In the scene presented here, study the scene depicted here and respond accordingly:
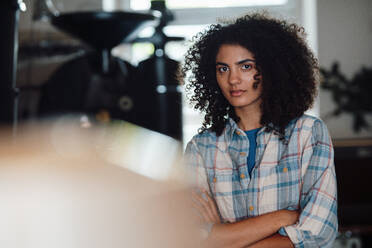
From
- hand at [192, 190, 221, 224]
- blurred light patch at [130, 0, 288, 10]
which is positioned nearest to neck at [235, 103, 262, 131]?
hand at [192, 190, 221, 224]

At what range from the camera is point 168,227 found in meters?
0.34

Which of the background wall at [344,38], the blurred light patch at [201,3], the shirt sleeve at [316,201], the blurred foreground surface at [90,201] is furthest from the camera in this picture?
the blurred light patch at [201,3]

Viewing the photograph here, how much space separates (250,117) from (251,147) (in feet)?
0.27

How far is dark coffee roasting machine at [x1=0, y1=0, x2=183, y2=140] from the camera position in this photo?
201cm

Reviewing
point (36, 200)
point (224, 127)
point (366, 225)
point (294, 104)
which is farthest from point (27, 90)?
point (36, 200)

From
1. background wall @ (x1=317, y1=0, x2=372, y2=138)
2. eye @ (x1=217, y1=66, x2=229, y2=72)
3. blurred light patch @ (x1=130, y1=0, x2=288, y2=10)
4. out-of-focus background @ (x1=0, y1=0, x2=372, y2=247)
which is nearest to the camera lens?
eye @ (x1=217, y1=66, x2=229, y2=72)

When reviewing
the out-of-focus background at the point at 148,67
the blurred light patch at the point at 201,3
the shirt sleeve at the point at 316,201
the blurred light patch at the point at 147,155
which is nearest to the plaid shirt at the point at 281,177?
the shirt sleeve at the point at 316,201

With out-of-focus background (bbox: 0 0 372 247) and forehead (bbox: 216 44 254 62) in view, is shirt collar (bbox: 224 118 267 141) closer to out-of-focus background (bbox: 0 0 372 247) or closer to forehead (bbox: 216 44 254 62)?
forehead (bbox: 216 44 254 62)

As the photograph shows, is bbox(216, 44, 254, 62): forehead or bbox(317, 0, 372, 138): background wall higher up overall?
bbox(317, 0, 372, 138): background wall

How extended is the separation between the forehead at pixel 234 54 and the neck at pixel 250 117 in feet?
0.47

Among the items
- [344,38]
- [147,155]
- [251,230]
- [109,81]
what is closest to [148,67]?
[109,81]

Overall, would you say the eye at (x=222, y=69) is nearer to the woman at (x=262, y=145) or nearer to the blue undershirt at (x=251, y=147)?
the woman at (x=262, y=145)

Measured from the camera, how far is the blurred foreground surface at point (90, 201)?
1.03 ft

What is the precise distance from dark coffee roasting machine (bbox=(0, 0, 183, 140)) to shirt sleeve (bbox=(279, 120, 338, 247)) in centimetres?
120
